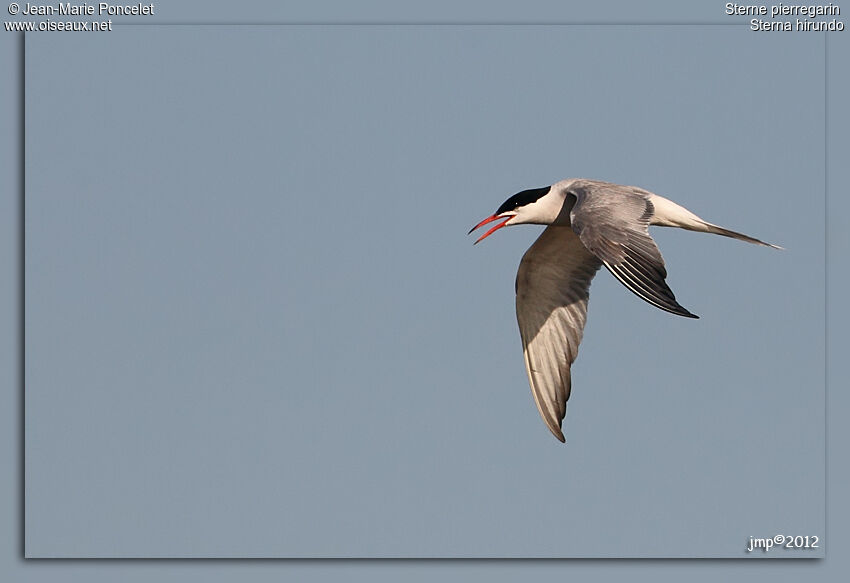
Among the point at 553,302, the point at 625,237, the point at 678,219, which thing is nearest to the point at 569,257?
the point at 553,302

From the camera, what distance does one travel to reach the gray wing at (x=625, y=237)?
391 inches

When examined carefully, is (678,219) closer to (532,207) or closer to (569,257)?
(532,207)

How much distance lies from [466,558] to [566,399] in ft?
5.42

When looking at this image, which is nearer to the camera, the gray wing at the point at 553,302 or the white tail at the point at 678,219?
the white tail at the point at 678,219

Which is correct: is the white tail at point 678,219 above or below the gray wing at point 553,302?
above

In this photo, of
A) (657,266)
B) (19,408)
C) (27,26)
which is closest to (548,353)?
(657,266)

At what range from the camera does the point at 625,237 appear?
1065 centimetres

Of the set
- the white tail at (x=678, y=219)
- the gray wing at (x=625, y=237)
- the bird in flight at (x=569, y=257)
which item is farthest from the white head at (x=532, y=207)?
the white tail at (x=678, y=219)

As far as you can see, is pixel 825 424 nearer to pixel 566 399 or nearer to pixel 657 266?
pixel 566 399

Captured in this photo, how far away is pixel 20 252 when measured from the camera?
1307cm

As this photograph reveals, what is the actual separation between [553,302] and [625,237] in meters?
2.78

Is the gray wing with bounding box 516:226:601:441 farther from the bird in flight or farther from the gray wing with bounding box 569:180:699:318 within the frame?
the gray wing with bounding box 569:180:699:318

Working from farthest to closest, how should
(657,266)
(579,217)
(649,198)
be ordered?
(649,198) → (579,217) → (657,266)

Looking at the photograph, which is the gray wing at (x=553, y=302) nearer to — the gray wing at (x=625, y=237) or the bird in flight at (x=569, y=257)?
the bird in flight at (x=569, y=257)
